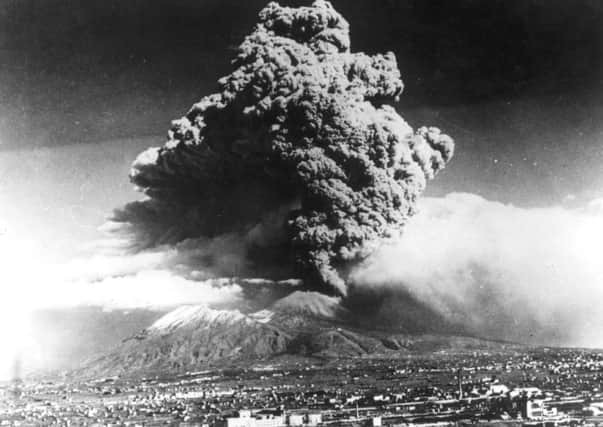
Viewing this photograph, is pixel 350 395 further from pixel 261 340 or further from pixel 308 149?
pixel 261 340

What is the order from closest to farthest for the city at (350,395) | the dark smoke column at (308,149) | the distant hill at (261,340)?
the city at (350,395)
the dark smoke column at (308,149)
the distant hill at (261,340)

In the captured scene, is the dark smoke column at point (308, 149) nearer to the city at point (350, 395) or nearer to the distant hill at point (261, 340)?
the distant hill at point (261, 340)

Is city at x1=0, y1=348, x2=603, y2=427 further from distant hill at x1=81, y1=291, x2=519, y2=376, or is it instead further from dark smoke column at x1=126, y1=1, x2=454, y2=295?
dark smoke column at x1=126, y1=1, x2=454, y2=295

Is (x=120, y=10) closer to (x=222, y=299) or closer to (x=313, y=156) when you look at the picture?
→ (x=313, y=156)

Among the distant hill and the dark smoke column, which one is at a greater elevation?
the dark smoke column

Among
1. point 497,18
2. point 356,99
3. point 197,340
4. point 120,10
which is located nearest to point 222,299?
point 197,340

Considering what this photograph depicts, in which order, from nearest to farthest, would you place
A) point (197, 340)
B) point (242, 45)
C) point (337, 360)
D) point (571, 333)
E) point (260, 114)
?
point (571, 333)
point (242, 45)
point (260, 114)
point (337, 360)
point (197, 340)

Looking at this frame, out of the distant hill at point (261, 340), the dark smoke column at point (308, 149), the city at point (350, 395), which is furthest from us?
the distant hill at point (261, 340)

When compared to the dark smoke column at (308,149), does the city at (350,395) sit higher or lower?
lower
